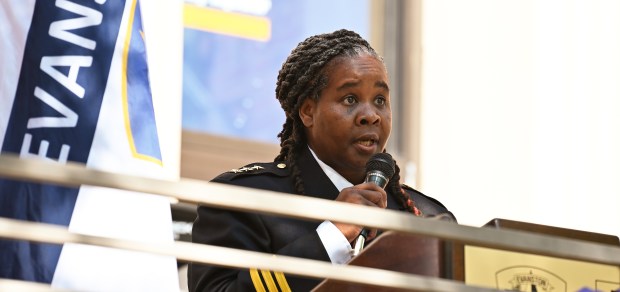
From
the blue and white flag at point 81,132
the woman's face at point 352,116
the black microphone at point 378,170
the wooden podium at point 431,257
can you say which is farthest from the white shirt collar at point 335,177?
the wooden podium at point 431,257

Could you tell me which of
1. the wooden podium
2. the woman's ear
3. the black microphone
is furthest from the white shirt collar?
the wooden podium

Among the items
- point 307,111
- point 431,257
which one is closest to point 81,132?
point 307,111

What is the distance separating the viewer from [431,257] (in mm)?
3027

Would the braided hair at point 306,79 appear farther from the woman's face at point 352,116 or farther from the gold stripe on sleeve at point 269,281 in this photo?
the gold stripe on sleeve at point 269,281

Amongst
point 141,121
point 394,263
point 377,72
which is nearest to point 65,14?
point 141,121

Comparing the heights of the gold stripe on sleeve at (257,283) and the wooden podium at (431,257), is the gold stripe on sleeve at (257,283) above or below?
below

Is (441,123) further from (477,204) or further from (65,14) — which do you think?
(65,14)

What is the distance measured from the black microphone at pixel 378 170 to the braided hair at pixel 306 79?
0.34 metres

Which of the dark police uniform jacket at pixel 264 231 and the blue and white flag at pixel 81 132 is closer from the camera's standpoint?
the dark police uniform jacket at pixel 264 231

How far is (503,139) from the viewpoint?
7902 millimetres

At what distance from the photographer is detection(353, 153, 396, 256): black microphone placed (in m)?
3.52

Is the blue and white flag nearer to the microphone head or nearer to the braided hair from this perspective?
the braided hair

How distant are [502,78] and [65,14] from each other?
4.28m

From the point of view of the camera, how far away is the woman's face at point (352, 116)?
3.82 meters
